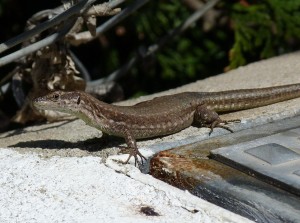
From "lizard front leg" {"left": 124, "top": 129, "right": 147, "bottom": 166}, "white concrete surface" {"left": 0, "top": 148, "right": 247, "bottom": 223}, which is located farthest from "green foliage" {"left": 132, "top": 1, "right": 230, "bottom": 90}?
"white concrete surface" {"left": 0, "top": 148, "right": 247, "bottom": 223}

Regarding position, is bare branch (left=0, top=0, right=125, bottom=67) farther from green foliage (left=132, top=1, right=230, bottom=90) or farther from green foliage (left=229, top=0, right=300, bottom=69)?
green foliage (left=132, top=1, right=230, bottom=90)

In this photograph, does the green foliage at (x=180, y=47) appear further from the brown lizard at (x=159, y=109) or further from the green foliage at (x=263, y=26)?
the brown lizard at (x=159, y=109)

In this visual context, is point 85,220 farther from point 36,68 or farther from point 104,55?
point 104,55

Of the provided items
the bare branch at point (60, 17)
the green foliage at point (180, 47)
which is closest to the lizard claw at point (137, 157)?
the bare branch at point (60, 17)

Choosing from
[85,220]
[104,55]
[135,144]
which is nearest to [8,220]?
[85,220]

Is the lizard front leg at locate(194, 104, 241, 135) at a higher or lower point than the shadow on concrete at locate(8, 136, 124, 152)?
lower

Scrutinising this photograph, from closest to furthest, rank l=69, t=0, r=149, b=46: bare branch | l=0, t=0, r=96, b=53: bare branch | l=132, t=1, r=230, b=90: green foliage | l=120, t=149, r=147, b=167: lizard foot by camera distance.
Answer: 1. l=120, t=149, r=147, b=167: lizard foot
2. l=0, t=0, r=96, b=53: bare branch
3. l=69, t=0, r=149, b=46: bare branch
4. l=132, t=1, r=230, b=90: green foliage

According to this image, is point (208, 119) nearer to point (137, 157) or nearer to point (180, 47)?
point (137, 157)

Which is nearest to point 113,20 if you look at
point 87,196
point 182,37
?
point 87,196
